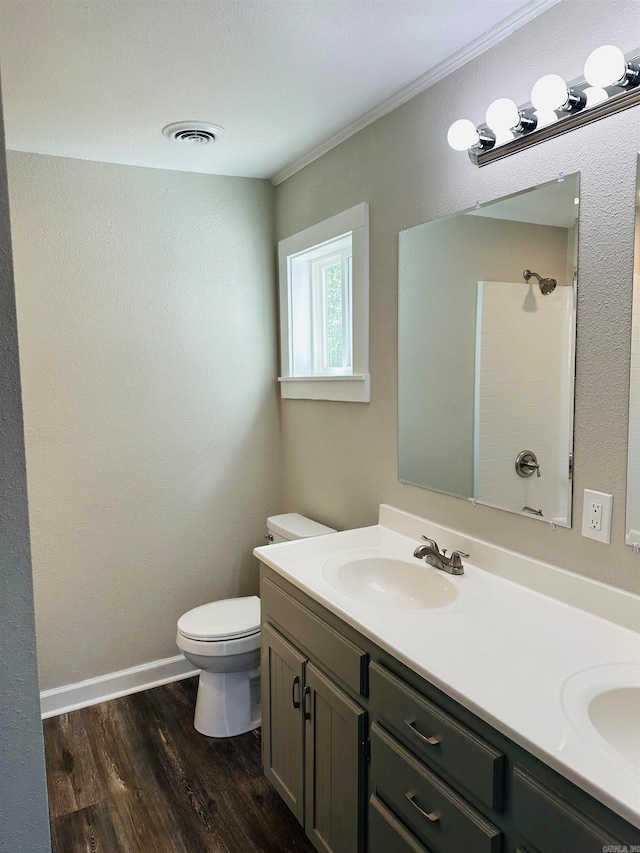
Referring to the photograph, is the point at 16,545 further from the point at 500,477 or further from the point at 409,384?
the point at 409,384

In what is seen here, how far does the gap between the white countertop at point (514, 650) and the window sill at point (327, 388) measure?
743 millimetres

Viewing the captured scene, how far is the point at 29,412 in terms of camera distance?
8.48ft

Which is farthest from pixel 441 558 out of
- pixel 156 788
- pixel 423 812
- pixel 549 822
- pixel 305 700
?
pixel 156 788

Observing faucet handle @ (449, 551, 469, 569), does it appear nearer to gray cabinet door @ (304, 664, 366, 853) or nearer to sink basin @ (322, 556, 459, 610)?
sink basin @ (322, 556, 459, 610)

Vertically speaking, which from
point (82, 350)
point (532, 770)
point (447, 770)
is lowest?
point (447, 770)

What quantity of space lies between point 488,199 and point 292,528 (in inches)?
63.6

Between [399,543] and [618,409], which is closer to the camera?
[618,409]

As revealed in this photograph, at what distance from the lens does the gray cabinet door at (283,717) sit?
190 cm

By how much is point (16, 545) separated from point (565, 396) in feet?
4.23

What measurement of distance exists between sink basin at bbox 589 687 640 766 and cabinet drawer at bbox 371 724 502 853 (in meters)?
0.28

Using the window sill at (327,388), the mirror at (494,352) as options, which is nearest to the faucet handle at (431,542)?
the mirror at (494,352)

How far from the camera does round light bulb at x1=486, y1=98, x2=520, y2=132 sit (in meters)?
1.58

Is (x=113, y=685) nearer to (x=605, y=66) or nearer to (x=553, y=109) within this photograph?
(x=553, y=109)

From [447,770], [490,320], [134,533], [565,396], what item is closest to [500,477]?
[565,396]
